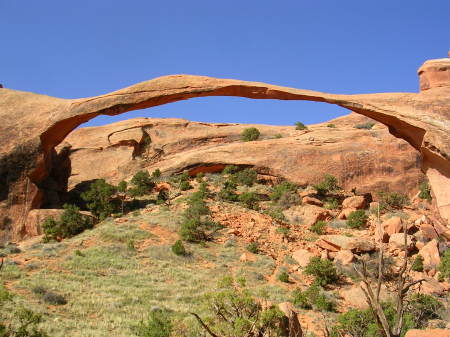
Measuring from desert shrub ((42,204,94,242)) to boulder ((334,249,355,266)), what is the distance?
33.9 feet

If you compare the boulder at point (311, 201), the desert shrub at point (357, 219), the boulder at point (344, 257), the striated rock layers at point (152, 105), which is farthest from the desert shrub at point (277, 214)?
the striated rock layers at point (152, 105)

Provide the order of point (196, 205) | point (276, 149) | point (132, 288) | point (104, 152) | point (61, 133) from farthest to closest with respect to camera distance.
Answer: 1. point (104, 152)
2. point (276, 149)
3. point (196, 205)
4. point (61, 133)
5. point (132, 288)

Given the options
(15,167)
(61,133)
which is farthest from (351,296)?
(15,167)

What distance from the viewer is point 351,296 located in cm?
1420

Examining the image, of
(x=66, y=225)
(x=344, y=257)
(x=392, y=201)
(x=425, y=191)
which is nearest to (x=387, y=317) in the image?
(x=344, y=257)

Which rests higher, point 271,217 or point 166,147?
point 166,147

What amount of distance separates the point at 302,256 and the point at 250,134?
19047mm

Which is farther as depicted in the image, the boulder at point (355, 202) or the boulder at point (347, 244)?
the boulder at point (355, 202)

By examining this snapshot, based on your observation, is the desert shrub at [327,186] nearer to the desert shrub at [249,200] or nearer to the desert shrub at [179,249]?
the desert shrub at [249,200]

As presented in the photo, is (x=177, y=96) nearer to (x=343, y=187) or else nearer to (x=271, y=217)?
(x=271, y=217)

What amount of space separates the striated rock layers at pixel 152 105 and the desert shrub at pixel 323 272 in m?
6.18

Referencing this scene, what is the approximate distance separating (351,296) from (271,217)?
7673mm

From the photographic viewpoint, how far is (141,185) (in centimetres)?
2611

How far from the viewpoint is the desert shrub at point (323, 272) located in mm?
15039
